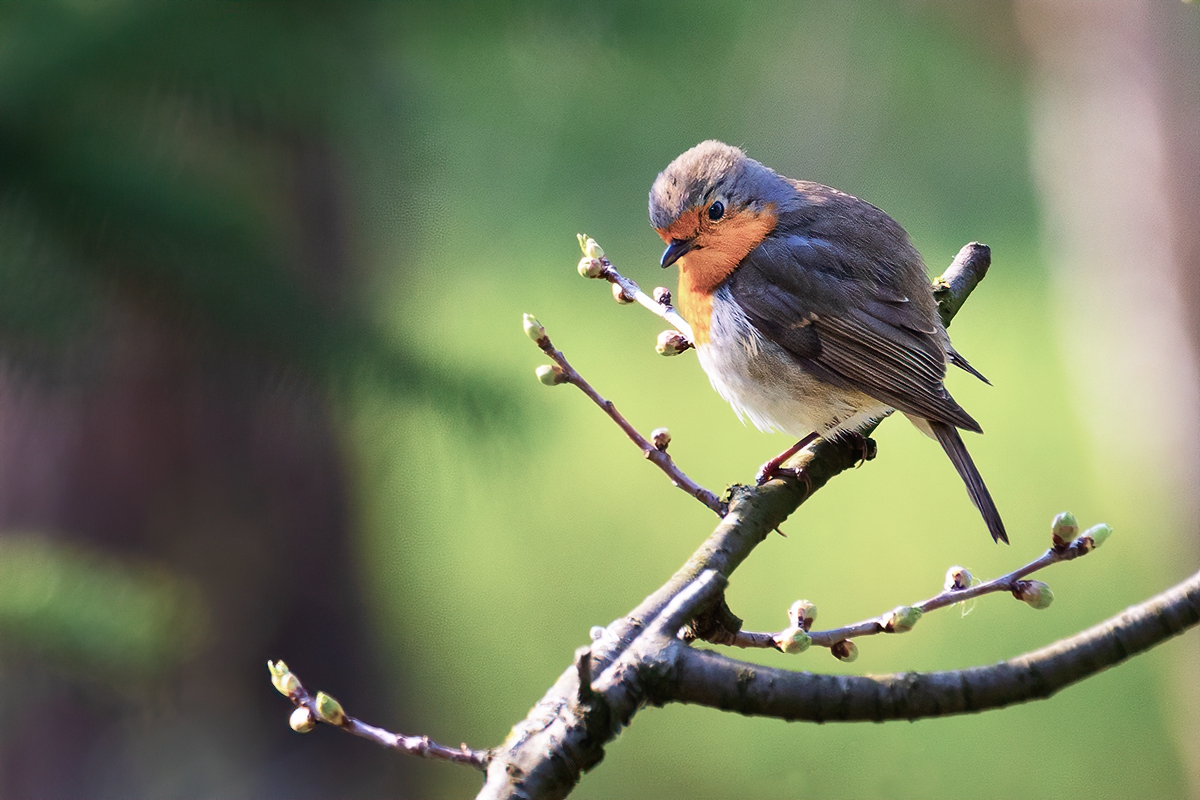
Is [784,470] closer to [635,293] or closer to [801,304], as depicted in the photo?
[635,293]

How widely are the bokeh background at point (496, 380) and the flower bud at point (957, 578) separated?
28.4 inches

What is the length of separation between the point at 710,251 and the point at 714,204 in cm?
6

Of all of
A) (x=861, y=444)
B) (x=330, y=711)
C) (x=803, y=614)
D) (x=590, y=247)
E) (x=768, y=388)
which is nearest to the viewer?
(x=330, y=711)

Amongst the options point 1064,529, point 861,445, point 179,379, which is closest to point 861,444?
point 861,445

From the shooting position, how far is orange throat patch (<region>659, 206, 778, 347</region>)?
1090mm

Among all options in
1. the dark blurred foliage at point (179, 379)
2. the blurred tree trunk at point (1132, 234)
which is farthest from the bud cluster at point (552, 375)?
the blurred tree trunk at point (1132, 234)

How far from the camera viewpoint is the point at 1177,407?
240 cm

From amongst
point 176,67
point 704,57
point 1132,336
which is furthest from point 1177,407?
point 176,67

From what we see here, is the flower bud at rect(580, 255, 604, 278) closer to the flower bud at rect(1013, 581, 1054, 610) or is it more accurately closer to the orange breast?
the orange breast

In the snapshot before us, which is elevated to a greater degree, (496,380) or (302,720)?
(496,380)

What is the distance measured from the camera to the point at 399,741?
52cm

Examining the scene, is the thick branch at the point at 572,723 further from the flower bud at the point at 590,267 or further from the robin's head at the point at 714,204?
the robin's head at the point at 714,204

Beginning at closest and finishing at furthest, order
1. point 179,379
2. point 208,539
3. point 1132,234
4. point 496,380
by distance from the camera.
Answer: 1. point 496,380
2. point 179,379
3. point 208,539
4. point 1132,234

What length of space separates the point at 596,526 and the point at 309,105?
1.28 metres
